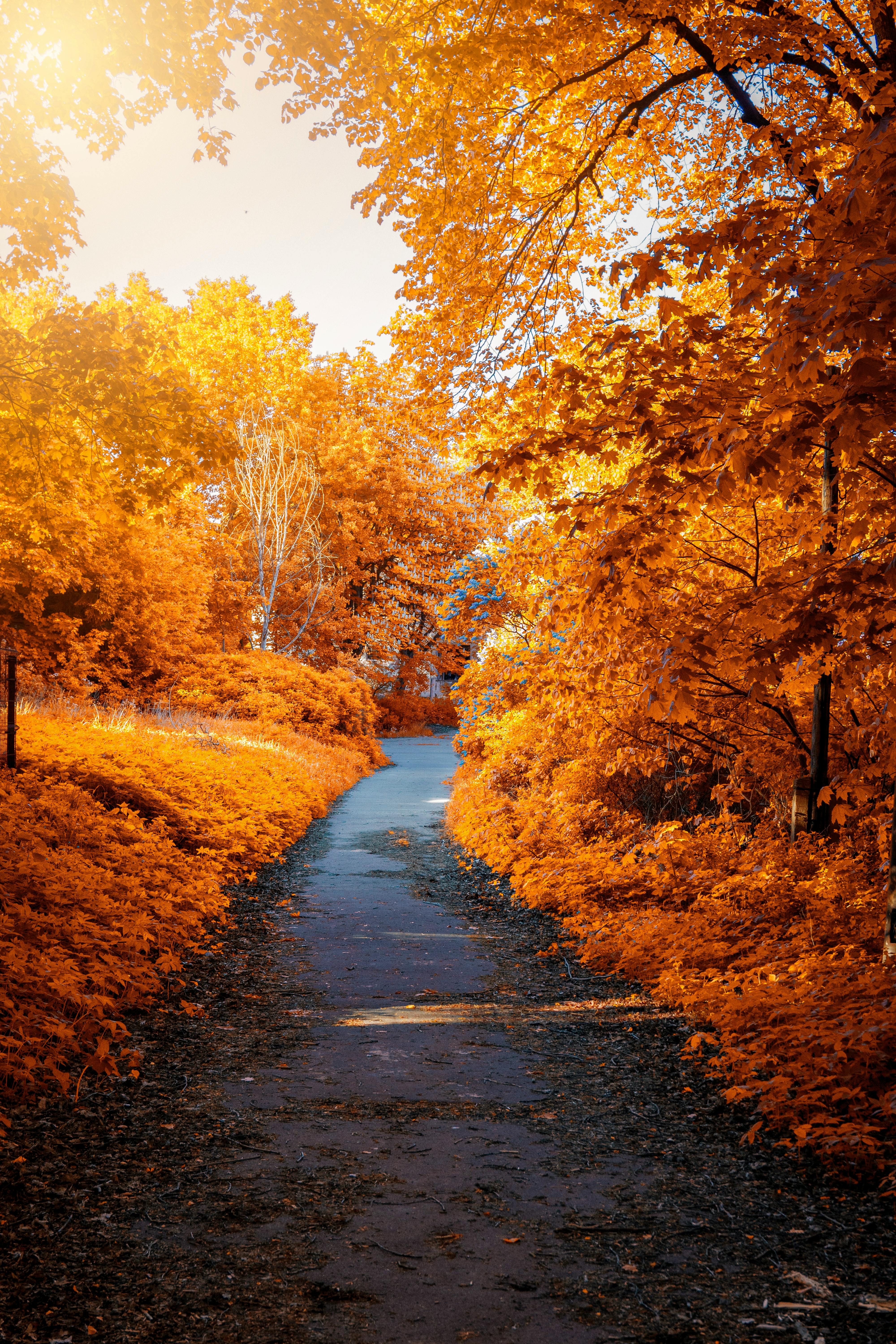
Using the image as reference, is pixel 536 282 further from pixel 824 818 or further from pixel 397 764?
pixel 397 764

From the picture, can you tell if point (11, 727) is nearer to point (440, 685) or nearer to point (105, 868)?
point (105, 868)

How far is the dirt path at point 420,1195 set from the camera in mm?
2668

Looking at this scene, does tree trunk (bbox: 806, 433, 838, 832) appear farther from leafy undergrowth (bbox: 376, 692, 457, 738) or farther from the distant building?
the distant building

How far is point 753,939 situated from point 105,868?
4851 millimetres

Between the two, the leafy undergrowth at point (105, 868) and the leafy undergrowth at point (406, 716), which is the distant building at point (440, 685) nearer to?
the leafy undergrowth at point (406, 716)

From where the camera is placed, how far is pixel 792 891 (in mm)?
6340

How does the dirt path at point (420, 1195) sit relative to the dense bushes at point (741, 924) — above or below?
below

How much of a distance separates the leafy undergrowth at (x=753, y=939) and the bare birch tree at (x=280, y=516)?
15.1 meters

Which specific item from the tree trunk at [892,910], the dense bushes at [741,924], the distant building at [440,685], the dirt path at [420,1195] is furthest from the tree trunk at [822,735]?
the distant building at [440,685]

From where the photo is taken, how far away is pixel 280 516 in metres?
24.6

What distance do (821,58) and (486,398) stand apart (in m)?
3.70

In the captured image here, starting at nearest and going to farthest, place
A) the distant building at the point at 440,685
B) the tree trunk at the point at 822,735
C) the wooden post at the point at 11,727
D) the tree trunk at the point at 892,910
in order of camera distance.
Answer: the tree trunk at the point at 892,910 < the tree trunk at the point at 822,735 < the wooden post at the point at 11,727 < the distant building at the point at 440,685

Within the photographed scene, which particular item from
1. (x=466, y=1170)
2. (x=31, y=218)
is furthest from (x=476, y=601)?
(x=466, y=1170)

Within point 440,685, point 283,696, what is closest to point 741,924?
point 283,696
